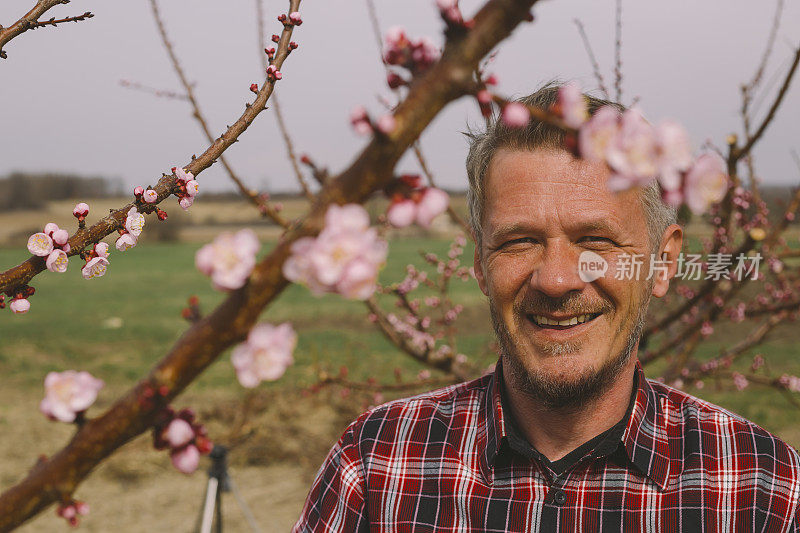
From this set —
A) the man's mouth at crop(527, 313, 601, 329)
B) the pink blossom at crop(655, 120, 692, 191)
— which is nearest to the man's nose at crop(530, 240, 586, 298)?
the man's mouth at crop(527, 313, 601, 329)

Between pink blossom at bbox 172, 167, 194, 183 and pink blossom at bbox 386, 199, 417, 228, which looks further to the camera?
pink blossom at bbox 172, 167, 194, 183

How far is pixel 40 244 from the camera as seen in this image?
0.94 meters

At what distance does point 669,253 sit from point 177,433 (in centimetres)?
178

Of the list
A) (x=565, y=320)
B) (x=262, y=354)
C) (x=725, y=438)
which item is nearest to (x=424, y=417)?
(x=565, y=320)

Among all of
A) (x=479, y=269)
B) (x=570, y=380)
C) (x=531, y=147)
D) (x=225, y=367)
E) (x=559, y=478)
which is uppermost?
(x=531, y=147)

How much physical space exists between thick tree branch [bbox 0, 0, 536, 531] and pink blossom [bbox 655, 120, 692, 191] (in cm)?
14

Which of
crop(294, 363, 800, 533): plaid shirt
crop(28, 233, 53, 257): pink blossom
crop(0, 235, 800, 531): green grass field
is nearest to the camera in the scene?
crop(28, 233, 53, 257): pink blossom

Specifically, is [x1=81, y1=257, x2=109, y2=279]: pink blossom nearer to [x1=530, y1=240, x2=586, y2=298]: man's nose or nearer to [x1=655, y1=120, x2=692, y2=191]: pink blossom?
[x1=655, y1=120, x2=692, y2=191]: pink blossom

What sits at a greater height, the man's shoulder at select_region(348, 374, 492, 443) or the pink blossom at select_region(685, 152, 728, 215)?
the pink blossom at select_region(685, 152, 728, 215)

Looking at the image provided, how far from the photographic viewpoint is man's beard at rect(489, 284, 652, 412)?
1706mm

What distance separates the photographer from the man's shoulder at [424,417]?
2.00m

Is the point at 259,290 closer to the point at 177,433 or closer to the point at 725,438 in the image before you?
the point at 177,433

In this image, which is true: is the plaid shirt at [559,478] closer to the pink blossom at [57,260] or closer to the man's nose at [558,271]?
the man's nose at [558,271]

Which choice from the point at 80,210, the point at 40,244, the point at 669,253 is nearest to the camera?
the point at 40,244
